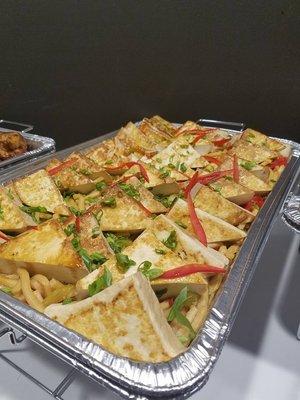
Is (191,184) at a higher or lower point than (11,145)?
higher

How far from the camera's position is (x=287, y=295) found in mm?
1668

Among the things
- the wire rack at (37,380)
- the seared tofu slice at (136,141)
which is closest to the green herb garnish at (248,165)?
the seared tofu slice at (136,141)

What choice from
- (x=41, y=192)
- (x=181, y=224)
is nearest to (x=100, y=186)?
(x=41, y=192)

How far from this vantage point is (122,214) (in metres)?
1.53

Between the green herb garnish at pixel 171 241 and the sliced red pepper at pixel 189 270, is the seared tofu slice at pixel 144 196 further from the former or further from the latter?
the sliced red pepper at pixel 189 270

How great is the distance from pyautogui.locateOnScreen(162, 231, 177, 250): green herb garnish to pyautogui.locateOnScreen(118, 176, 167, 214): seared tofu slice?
0.32 metres

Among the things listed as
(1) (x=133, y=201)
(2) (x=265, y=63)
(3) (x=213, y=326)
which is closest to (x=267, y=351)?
(3) (x=213, y=326)

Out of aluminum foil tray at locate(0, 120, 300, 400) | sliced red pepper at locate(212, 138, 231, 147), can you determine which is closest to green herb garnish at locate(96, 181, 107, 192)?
aluminum foil tray at locate(0, 120, 300, 400)

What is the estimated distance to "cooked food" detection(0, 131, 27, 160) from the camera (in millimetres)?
2494

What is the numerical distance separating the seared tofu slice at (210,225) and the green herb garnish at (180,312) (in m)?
0.34

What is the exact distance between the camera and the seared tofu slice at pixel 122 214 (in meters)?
1.49

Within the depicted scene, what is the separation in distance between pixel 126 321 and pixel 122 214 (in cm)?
60

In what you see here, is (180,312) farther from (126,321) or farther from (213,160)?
(213,160)

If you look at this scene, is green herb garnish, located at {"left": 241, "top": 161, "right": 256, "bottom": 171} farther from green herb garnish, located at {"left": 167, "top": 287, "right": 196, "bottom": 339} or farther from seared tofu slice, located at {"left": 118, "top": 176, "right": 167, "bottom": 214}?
green herb garnish, located at {"left": 167, "top": 287, "right": 196, "bottom": 339}
